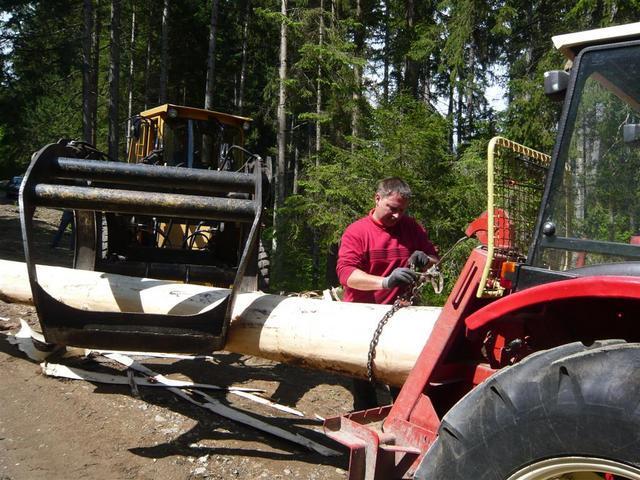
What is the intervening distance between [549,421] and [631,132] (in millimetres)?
1113

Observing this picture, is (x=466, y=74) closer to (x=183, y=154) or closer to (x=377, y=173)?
(x=377, y=173)

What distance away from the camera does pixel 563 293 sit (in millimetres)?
2131

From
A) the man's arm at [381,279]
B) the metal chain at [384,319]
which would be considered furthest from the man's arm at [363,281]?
the metal chain at [384,319]

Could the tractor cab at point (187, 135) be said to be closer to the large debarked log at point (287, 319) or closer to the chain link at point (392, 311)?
the large debarked log at point (287, 319)

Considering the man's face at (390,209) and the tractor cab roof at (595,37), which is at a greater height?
the tractor cab roof at (595,37)

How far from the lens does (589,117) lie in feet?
7.72

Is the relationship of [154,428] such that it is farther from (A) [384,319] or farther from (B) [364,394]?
Answer: (A) [384,319]

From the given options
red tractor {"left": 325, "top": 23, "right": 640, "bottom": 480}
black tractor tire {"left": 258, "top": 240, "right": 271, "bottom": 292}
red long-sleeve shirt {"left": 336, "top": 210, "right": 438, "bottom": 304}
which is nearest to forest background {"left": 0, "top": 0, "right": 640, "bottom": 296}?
black tractor tire {"left": 258, "top": 240, "right": 271, "bottom": 292}

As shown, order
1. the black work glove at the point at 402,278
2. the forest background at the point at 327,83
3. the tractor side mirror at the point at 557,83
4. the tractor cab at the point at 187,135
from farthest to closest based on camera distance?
the forest background at the point at 327,83, the tractor cab at the point at 187,135, the black work glove at the point at 402,278, the tractor side mirror at the point at 557,83

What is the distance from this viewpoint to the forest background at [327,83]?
1038cm

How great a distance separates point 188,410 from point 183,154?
19.7 ft

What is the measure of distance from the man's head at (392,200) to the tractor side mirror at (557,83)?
1.78 meters

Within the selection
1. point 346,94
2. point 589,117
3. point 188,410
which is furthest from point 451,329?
point 346,94

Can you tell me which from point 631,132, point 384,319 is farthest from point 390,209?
point 631,132
